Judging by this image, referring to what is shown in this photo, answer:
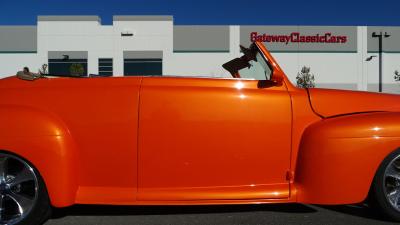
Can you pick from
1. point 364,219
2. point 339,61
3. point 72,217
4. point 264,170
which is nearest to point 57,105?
point 72,217

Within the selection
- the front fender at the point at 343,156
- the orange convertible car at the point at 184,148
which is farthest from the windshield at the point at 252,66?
the front fender at the point at 343,156

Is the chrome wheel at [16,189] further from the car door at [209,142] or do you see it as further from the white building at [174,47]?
the white building at [174,47]

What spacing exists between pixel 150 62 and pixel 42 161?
38.4 meters

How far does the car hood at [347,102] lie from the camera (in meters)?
3.75

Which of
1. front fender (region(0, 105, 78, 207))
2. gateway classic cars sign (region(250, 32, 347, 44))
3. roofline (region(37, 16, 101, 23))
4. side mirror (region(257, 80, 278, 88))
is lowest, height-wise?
front fender (region(0, 105, 78, 207))

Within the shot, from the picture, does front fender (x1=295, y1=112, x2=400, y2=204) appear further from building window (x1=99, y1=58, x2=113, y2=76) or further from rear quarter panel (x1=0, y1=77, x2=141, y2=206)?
building window (x1=99, y1=58, x2=113, y2=76)

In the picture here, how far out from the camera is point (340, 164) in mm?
3547

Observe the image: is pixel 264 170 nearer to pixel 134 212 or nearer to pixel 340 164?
pixel 340 164

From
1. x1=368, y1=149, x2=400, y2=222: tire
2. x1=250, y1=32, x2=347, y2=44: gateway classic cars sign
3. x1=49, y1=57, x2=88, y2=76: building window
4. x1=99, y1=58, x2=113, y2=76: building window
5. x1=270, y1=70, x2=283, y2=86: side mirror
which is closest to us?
x1=368, y1=149, x2=400, y2=222: tire

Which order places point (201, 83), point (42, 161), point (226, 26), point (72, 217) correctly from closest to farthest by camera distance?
point (42, 161) → point (201, 83) → point (72, 217) → point (226, 26)

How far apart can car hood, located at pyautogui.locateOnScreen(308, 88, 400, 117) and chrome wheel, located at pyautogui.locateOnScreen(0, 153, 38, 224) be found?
2380mm

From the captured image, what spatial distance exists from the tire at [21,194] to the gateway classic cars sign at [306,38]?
38629 millimetres

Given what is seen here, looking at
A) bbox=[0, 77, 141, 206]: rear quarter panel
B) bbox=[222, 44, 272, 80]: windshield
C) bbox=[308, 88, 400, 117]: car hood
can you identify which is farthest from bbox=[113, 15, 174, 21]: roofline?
bbox=[0, 77, 141, 206]: rear quarter panel

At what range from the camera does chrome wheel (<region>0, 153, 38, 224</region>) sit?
3.50 metres
